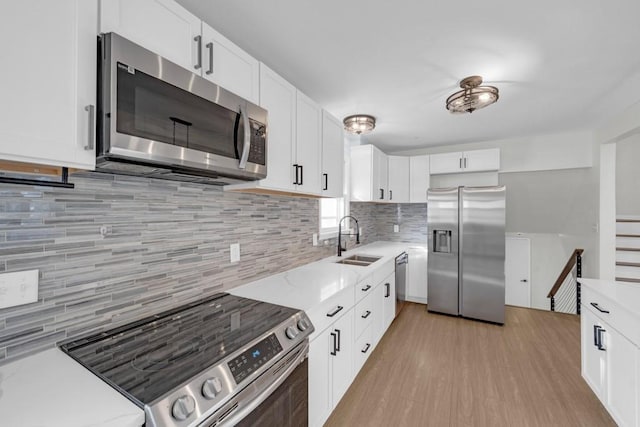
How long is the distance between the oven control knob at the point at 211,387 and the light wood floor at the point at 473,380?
4.33 feet

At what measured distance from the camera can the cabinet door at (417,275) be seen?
4070 millimetres

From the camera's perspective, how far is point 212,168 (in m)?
1.22

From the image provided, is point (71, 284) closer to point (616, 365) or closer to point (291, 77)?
point (291, 77)

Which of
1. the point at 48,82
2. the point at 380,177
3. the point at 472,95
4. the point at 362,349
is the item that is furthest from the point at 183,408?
the point at 380,177

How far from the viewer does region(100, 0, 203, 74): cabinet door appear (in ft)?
3.09

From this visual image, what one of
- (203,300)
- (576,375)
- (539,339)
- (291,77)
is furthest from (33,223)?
(539,339)

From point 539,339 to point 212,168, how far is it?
149 inches

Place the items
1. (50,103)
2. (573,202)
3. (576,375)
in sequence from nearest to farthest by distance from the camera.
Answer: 1. (50,103)
2. (576,375)
3. (573,202)

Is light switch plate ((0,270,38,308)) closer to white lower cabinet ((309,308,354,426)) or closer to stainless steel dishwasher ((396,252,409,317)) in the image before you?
white lower cabinet ((309,308,354,426))

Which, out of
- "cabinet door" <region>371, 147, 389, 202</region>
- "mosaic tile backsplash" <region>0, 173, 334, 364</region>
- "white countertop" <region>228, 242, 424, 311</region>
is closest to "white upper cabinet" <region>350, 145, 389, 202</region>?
"cabinet door" <region>371, 147, 389, 202</region>

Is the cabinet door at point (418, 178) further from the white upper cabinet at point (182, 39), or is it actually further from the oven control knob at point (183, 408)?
the oven control knob at point (183, 408)

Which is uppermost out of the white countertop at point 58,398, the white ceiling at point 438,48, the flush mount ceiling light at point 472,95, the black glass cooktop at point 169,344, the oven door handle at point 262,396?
the white ceiling at point 438,48

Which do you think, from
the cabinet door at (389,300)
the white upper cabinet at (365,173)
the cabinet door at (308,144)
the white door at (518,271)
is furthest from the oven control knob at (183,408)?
the white door at (518,271)

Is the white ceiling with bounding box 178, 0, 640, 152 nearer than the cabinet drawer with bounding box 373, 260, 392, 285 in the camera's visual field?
Yes
